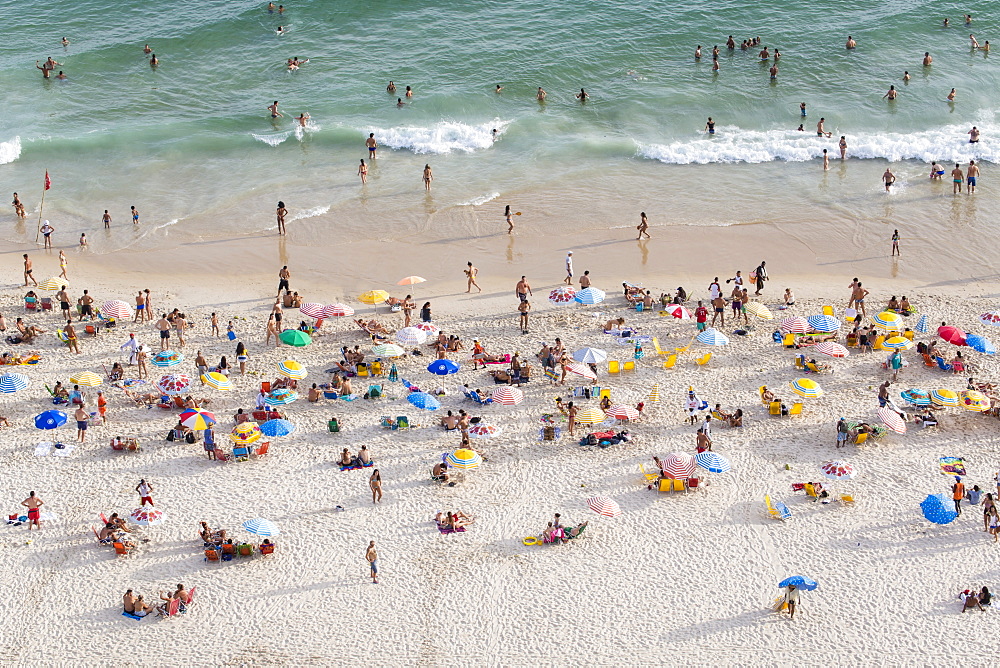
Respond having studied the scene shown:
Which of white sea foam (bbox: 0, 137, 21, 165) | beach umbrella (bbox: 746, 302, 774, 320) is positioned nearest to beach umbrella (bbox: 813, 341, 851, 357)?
beach umbrella (bbox: 746, 302, 774, 320)

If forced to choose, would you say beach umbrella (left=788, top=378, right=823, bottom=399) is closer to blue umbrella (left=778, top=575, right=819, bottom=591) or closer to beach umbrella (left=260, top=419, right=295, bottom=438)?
blue umbrella (left=778, top=575, right=819, bottom=591)

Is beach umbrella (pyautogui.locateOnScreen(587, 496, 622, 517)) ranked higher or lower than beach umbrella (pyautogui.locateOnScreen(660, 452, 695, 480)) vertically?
lower

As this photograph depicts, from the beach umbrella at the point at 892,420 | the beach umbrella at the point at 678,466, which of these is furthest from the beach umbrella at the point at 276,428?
the beach umbrella at the point at 892,420

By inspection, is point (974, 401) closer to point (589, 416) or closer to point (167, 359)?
point (589, 416)

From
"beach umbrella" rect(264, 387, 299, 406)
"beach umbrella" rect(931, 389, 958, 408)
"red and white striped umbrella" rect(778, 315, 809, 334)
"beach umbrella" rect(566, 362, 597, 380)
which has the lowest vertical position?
"beach umbrella" rect(931, 389, 958, 408)

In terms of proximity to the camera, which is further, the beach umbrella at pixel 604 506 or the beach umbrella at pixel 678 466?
the beach umbrella at pixel 678 466

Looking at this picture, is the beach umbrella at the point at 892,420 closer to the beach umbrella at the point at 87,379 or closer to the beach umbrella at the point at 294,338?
the beach umbrella at the point at 294,338

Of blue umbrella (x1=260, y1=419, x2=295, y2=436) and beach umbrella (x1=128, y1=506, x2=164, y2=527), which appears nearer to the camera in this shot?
beach umbrella (x1=128, y1=506, x2=164, y2=527)

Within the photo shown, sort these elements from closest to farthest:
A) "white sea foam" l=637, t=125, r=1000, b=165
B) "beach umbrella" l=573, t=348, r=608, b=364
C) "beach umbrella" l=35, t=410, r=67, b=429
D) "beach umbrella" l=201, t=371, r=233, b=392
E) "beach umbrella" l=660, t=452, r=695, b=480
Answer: "beach umbrella" l=660, t=452, r=695, b=480 < "beach umbrella" l=35, t=410, r=67, b=429 < "beach umbrella" l=201, t=371, r=233, b=392 < "beach umbrella" l=573, t=348, r=608, b=364 < "white sea foam" l=637, t=125, r=1000, b=165
